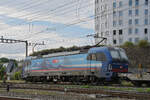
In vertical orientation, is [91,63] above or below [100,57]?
below

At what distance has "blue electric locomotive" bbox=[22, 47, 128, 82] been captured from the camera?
2455cm

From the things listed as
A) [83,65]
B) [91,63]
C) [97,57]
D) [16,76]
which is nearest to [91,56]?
[91,63]

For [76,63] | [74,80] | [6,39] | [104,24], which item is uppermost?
[104,24]

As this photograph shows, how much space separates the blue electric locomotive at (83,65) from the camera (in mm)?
24547

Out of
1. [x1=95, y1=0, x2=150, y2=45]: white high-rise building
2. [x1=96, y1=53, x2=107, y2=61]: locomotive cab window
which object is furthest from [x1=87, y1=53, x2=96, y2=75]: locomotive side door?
[x1=95, y1=0, x2=150, y2=45]: white high-rise building

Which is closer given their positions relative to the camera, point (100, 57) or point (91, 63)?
point (100, 57)

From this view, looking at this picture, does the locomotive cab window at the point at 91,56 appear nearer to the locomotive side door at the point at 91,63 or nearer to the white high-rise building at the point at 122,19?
the locomotive side door at the point at 91,63

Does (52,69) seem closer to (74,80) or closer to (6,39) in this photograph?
(74,80)

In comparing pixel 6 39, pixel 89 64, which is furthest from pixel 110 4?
pixel 89 64

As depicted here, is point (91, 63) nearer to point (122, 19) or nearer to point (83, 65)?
point (83, 65)

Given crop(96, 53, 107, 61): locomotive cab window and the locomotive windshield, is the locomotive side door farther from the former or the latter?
the locomotive windshield

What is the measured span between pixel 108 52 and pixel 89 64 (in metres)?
2.39

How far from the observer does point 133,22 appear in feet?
145

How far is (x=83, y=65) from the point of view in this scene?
88.3 ft
